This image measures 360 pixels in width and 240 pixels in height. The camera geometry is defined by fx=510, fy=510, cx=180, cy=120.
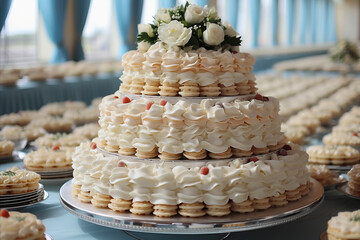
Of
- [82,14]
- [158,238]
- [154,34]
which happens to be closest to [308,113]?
[154,34]

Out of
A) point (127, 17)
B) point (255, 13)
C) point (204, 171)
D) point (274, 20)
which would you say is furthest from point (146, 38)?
point (274, 20)

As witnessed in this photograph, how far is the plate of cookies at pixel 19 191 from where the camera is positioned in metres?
2.51

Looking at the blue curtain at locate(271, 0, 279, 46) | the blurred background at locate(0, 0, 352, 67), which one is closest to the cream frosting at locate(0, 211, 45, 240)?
the blurred background at locate(0, 0, 352, 67)

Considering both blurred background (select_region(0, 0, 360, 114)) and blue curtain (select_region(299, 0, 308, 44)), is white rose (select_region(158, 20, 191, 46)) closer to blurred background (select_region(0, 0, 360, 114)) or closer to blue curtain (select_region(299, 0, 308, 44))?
blurred background (select_region(0, 0, 360, 114))

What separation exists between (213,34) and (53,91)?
506 centimetres

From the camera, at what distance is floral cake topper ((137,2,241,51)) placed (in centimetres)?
245

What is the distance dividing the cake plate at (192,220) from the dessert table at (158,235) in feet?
0.41

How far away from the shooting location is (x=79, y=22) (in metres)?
9.54

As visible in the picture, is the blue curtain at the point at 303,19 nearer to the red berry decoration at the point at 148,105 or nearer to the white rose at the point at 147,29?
the white rose at the point at 147,29

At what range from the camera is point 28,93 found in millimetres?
6570

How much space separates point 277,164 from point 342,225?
0.47 metres

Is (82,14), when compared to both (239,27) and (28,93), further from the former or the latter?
(239,27)

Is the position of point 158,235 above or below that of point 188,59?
below

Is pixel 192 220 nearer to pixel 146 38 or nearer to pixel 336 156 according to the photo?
pixel 146 38
